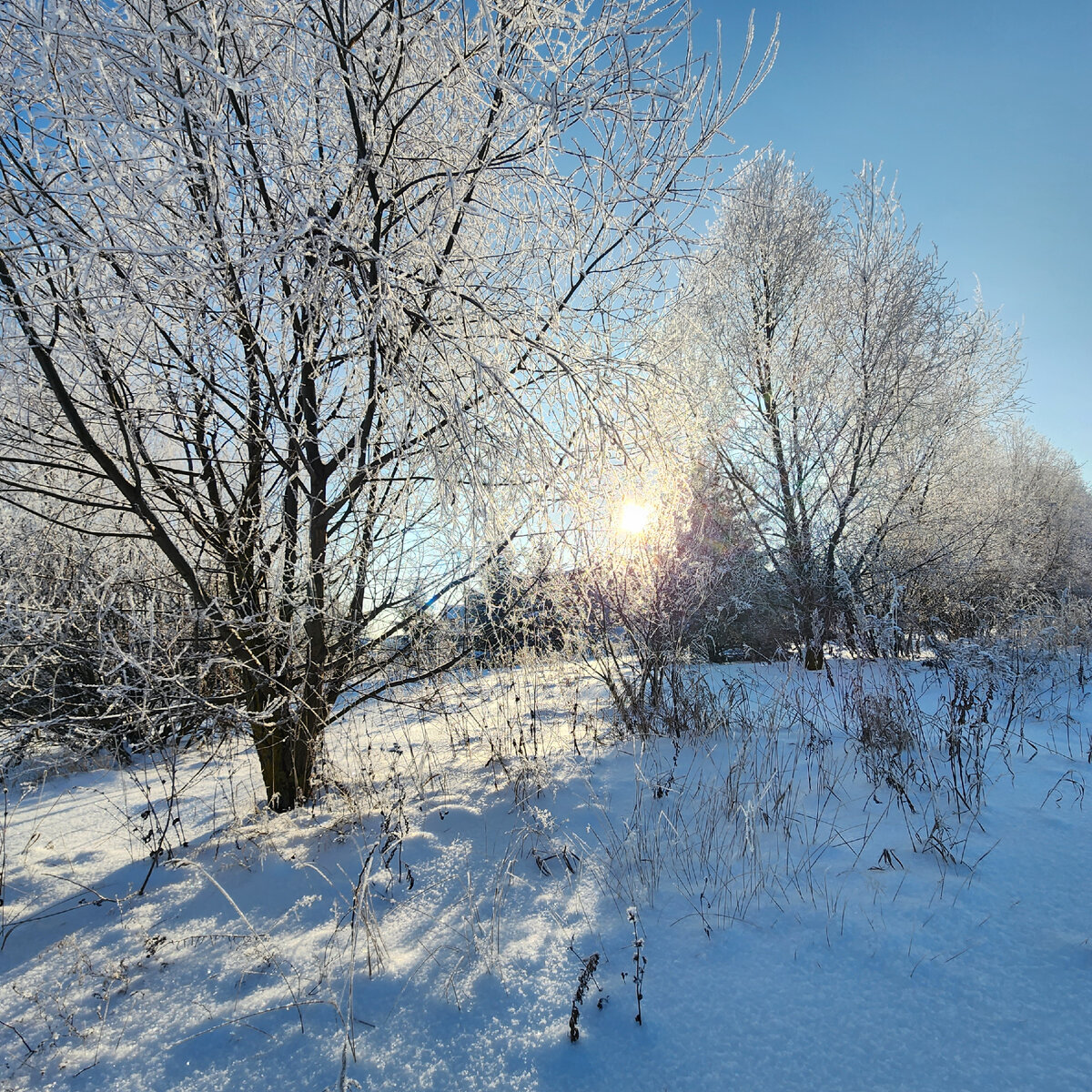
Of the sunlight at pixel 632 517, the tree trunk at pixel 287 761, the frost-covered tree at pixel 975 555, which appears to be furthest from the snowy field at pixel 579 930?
the frost-covered tree at pixel 975 555

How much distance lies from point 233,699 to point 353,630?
63cm

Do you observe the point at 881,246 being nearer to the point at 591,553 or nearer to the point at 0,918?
the point at 591,553

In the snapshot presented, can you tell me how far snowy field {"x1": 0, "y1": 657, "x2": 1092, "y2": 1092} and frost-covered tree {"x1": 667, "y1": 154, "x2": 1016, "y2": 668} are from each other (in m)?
4.04

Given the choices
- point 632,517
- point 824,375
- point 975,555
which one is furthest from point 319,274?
Result: point 975,555

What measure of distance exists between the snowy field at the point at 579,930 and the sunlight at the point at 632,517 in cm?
127

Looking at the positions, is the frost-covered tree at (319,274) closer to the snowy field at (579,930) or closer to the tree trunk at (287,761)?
the tree trunk at (287,761)

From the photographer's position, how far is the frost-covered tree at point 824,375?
21.4 feet

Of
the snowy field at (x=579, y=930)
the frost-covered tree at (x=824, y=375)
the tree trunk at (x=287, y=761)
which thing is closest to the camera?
the snowy field at (x=579, y=930)

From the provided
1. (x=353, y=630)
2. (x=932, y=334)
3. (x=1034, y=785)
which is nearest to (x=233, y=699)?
(x=353, y=630)

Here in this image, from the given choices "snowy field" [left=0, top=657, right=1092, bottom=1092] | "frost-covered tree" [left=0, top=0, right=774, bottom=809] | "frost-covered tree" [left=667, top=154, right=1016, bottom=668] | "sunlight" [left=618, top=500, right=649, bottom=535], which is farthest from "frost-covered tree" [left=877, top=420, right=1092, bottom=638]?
"frost-covered tree" [left=0, top=0, right=774, bottom=809]

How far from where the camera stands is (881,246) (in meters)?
6.73

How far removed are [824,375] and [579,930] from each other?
6.43 m

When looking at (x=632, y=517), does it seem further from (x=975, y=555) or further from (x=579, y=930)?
(x=975, y=555)

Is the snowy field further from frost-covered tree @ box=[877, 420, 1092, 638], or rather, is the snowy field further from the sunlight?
frost-covered tree @ box=[877, 420, 1092, 638]
